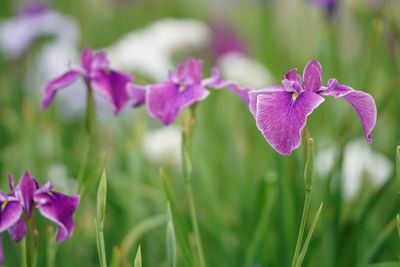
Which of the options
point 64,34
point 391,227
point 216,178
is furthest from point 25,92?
point 391,227

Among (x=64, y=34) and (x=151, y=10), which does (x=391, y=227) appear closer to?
(x=64, y=34)

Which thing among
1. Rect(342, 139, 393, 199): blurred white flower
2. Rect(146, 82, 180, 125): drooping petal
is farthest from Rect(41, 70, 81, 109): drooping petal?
Rect(342, 139, 393, 199): blurred white flower

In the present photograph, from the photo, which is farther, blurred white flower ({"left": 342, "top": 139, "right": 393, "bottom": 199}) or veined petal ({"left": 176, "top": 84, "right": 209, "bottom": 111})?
blurred white flower ({"left": 342, "top": 139, "right": 393, "bottom": 199})

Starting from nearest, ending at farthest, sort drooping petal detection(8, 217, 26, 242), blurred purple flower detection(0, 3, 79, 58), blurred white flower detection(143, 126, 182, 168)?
1. drooping petal detection(8, 217, 26, 242)
2. blurred white flower detection(143, 126, 182, 168)
3. blurred purple flower detection(0, 3, 79, 58)

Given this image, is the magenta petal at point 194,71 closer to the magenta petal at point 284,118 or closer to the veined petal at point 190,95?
the veined petal at point 190,95

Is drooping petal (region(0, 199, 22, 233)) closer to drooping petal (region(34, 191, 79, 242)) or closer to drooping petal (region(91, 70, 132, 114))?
drooping petal (region(34, 191, 79, 242))

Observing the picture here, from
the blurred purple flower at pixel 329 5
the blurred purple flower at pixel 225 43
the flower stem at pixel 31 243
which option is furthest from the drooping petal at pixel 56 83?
the blurred purple flower at pixel 225 43
